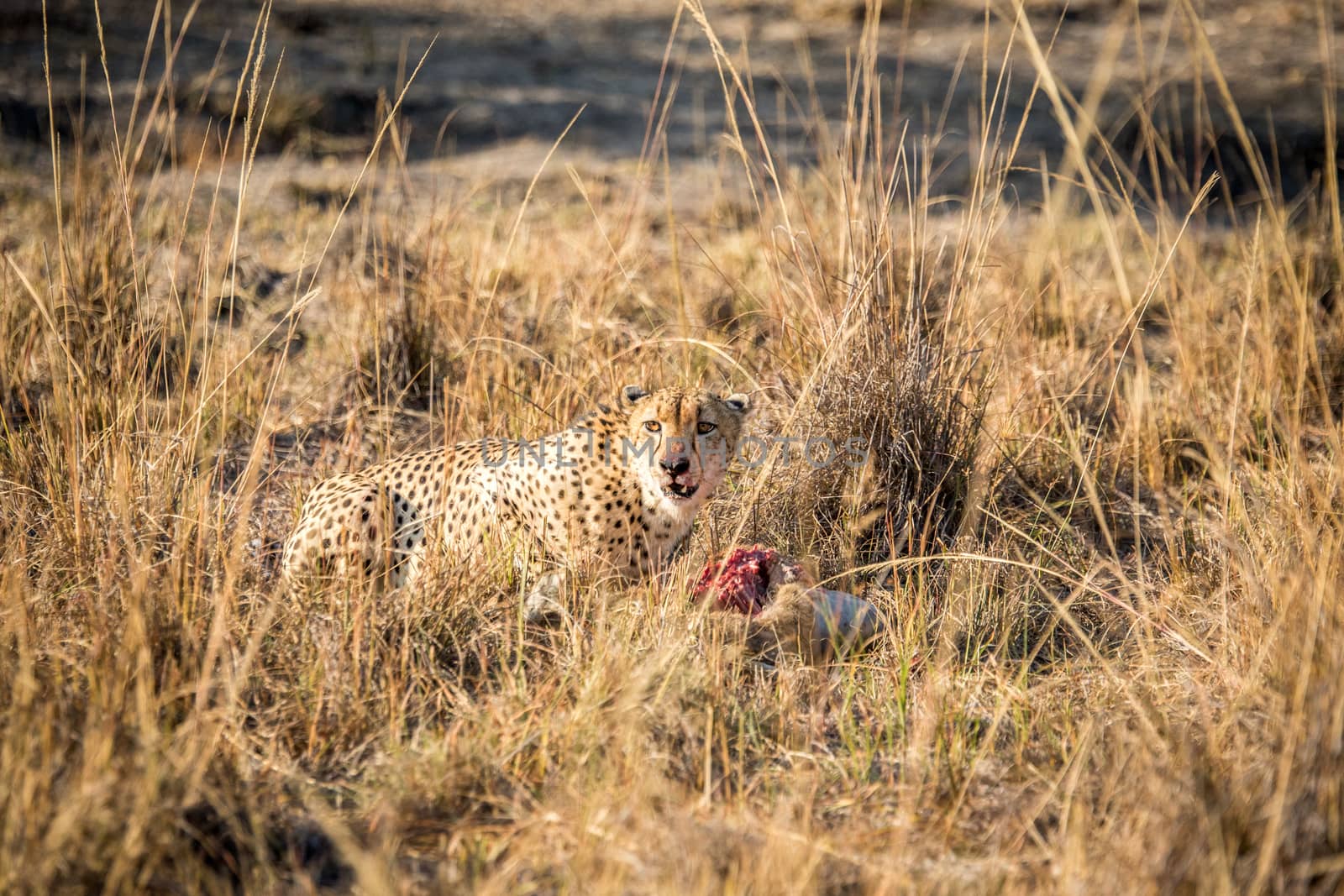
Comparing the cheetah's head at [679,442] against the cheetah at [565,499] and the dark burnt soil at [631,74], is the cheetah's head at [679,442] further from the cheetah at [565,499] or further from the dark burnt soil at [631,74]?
the dark burnt soil at [631,74]

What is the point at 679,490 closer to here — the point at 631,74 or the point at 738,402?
the point at 738,402

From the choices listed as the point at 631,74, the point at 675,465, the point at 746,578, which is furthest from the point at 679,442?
the point at 631,74

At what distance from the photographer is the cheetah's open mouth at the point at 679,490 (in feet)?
9.03

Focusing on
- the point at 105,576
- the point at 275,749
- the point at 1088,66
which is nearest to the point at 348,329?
the point at 105,576

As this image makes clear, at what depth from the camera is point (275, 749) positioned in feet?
7.27

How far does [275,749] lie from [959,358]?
1965 mm

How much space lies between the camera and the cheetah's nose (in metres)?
2.70

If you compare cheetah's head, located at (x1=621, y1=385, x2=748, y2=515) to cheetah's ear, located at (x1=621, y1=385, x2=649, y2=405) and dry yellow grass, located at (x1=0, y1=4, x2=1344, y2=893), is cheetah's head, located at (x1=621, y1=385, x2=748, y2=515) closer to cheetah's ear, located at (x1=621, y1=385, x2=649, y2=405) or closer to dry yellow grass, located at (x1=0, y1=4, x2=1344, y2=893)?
cheetah's ear, located at (x1=621, y1=385, x2=649, y2=405)

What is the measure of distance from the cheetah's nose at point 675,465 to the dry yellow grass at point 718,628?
31cm

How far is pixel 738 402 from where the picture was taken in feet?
9.77

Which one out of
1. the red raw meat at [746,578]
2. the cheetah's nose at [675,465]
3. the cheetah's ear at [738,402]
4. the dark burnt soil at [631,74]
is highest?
the dark burnt soil at [631,74]

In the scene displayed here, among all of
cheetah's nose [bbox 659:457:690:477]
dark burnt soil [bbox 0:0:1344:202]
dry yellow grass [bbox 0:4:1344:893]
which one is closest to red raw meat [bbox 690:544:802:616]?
dry yellow grass [bbox 0:4:1344:893]

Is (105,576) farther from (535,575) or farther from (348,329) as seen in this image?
(348,329)

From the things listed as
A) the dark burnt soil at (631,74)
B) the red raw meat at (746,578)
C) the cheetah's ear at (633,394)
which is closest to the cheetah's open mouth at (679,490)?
the red raw meat at (746,578)
